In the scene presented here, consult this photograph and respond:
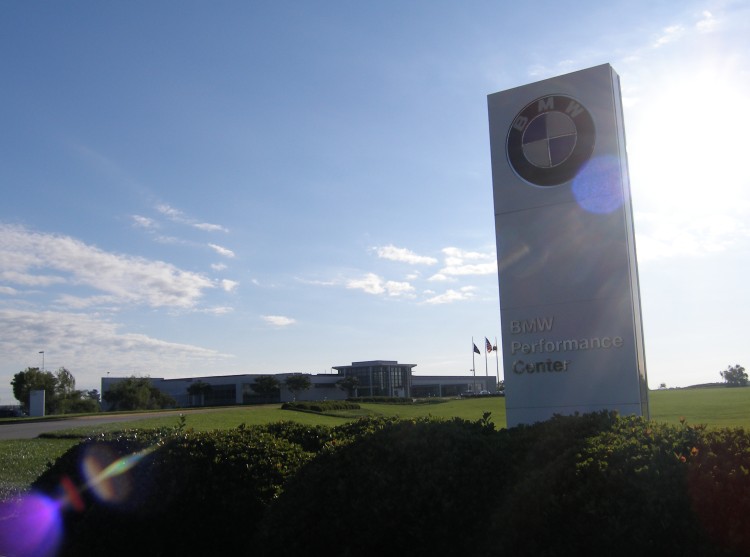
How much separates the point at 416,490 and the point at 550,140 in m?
6.35

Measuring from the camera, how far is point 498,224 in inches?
412

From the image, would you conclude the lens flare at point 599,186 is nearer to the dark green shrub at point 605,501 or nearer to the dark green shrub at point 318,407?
the dark green shrub at point 605,501

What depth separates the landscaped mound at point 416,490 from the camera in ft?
14.5

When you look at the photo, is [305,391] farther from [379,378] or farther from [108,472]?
[108,472]

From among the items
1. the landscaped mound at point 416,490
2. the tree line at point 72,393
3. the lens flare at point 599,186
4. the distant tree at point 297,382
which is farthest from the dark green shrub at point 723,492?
the distant tree at point 297,382

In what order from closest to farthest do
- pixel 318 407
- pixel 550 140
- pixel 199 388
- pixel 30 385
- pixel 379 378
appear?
pixel 550 140
pixel 318 407
pixel 30 385
pixel 199 388
pixel 379 378

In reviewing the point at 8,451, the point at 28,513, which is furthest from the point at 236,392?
the point at 28,513

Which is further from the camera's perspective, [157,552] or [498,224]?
[498,224]

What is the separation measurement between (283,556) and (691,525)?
311cm

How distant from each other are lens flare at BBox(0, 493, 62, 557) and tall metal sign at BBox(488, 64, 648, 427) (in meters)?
5.94

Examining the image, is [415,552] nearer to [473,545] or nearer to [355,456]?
[473,545]

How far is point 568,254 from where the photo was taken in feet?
32.2

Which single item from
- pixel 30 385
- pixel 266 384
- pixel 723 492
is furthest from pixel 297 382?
pixel 723 492

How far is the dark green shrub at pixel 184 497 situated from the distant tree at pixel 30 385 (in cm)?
5652
